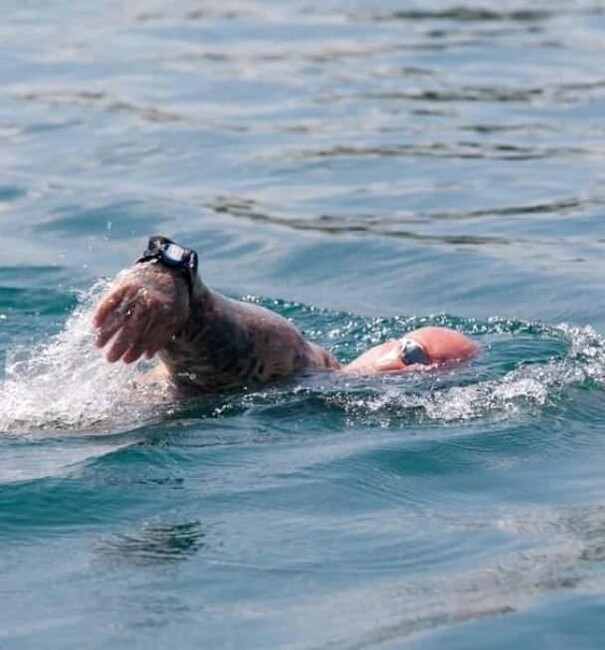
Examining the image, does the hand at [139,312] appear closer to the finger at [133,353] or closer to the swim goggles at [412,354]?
the finger at [133,353]

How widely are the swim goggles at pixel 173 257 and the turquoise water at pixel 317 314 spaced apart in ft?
2.17

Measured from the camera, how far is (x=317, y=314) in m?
9.84

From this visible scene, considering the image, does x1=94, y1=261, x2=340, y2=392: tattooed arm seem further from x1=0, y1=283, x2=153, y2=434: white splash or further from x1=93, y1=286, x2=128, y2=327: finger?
x1=0, y1=283, x2=153, y2=434: white splash

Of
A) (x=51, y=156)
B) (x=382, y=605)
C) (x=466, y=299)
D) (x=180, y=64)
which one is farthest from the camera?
(x=180, y=64)

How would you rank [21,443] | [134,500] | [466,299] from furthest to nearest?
[466,299] < [21,443] < [134,500]

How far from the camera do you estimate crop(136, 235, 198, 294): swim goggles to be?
264 inches

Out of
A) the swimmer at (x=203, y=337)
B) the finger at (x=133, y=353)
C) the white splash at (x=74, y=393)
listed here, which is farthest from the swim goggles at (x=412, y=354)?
the finger at (x=133, y=353)

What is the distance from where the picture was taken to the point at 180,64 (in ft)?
55.2

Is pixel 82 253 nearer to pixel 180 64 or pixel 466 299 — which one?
pixel 466 299

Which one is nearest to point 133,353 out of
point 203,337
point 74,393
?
point 203,337

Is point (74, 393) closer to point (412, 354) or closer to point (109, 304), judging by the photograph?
point (109, 304)

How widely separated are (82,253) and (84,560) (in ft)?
17.2

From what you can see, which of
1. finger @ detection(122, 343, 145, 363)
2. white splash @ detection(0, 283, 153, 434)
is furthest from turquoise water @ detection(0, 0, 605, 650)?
finger @ detection(122, 343, 145, 363)

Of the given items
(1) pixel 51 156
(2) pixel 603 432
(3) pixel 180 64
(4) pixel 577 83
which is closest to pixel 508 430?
(2) pixel 603 432
